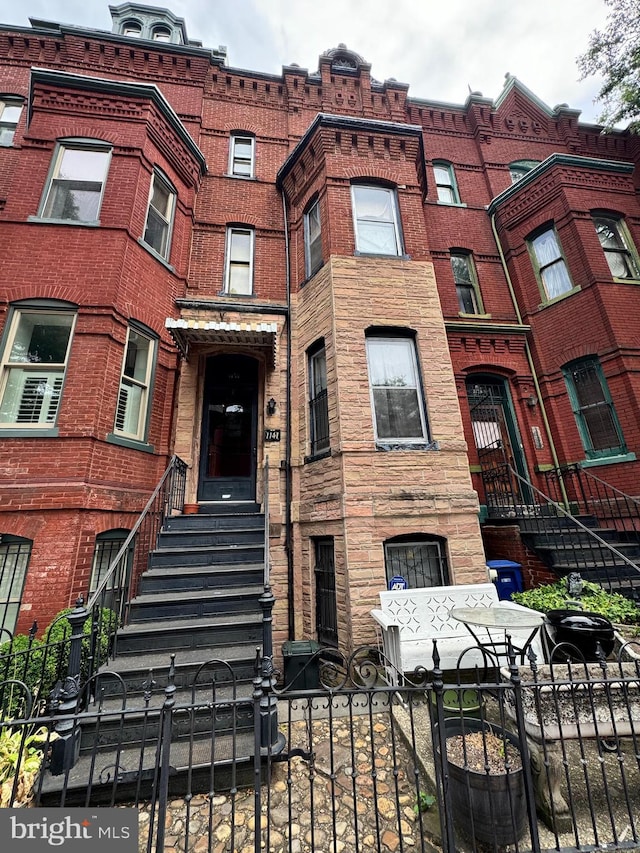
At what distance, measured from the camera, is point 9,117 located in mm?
9281

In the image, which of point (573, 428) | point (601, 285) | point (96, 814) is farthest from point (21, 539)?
point (601, 285)

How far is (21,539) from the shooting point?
533 cm

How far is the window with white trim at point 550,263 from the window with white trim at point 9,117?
45.2ft

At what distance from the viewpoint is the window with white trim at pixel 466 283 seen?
10.7 meters

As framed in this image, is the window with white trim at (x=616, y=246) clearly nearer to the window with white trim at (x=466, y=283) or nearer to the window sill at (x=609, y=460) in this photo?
the window with white trim at (x=466, y=283)

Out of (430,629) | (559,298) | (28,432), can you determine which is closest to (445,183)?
(559,298)

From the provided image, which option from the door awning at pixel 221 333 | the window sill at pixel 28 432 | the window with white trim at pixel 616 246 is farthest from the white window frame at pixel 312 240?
the window with white trim at pixel 616 246

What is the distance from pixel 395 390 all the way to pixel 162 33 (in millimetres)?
13964

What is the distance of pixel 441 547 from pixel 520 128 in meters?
15.0

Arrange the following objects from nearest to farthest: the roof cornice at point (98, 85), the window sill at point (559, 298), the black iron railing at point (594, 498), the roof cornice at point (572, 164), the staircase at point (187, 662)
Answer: the staircase at point (187, 662), the black iron railing at point (594, 498), the roof cornice at point (98, 85), the window sill at point (559, 298), the roof cornice at point (572, 164)

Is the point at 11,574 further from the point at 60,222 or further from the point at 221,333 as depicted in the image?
the point at 60,222

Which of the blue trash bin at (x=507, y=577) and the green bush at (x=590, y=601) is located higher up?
the blue trash bin at (x=507, y=577)

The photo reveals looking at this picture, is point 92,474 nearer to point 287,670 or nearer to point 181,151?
point 287,670

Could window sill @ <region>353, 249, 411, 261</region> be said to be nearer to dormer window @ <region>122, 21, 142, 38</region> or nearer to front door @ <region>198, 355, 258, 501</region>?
front door @ <region>198, 355, 258, 501</region>
